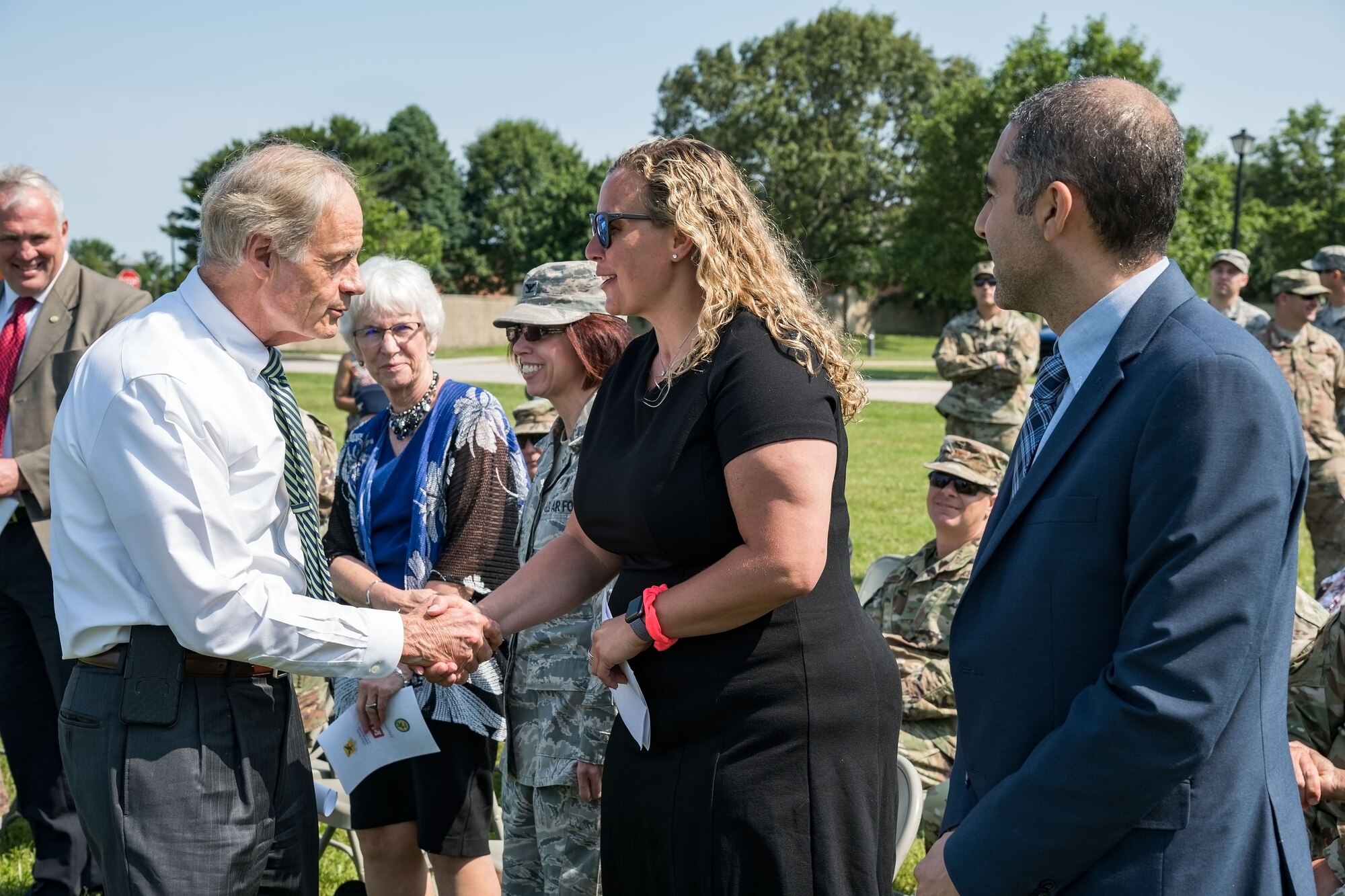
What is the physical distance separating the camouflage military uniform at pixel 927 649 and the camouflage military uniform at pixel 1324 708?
108 cm

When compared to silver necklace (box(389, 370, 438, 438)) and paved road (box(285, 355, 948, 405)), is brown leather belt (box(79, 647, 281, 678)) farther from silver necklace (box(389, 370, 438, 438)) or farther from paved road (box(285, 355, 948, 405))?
paved road (box(285, 355, 948, 405))

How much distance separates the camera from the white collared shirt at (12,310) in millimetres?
4223

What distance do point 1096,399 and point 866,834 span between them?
1.11 metres

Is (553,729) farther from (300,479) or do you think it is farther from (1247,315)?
(1247,315)

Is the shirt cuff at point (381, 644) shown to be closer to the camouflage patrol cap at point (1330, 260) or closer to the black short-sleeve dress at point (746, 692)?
the black short-sleeve dress at point (746, 692)

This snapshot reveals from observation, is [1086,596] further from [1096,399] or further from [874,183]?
[874,183]

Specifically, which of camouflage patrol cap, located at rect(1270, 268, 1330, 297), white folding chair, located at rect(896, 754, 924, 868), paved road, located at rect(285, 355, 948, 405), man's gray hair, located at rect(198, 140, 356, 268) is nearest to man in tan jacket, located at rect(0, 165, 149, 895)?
man's gray hair, located at rect(198, 140, 356, 268)

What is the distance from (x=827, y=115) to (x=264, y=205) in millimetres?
56421

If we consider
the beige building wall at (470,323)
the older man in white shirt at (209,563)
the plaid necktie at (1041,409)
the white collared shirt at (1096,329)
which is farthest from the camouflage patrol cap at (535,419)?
the beige building wall at (470,323)

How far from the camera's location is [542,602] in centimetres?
281

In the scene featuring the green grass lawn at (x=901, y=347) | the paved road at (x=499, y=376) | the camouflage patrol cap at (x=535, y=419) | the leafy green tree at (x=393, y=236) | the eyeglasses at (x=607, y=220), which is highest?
the leafy green tree at (x=393, y=236)

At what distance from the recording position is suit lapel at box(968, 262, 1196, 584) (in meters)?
1.68

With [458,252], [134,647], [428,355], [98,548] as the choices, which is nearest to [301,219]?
[98,548]

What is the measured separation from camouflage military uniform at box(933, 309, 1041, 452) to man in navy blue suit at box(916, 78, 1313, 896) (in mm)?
7730
